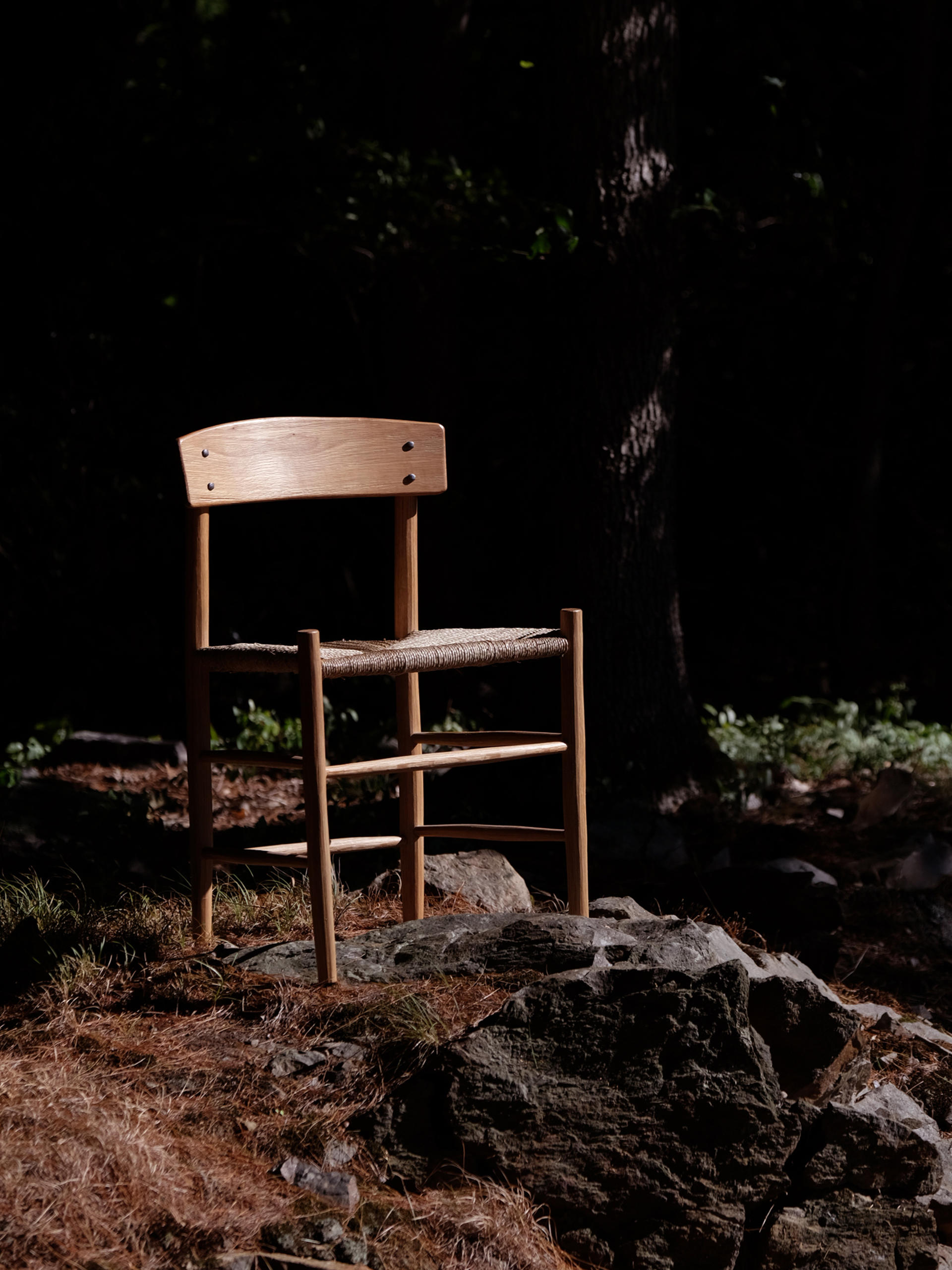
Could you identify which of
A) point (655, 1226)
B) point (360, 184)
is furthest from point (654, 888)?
point (360, 184)

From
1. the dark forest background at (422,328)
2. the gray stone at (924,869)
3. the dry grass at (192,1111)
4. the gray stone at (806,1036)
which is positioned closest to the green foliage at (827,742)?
the dark forest background at (422,328)

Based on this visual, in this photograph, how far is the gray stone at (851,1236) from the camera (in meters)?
2.05

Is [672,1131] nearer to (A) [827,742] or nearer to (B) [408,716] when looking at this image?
(B) [408,716]

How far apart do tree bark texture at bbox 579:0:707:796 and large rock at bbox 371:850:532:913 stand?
145 cm

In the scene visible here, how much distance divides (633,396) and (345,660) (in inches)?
107

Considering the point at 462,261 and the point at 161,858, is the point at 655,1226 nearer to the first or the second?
the point at 161,858

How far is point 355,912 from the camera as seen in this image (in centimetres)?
309

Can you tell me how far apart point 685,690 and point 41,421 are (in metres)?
3.10

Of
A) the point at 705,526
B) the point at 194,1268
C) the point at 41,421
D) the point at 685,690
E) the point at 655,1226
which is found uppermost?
the point at 41,421

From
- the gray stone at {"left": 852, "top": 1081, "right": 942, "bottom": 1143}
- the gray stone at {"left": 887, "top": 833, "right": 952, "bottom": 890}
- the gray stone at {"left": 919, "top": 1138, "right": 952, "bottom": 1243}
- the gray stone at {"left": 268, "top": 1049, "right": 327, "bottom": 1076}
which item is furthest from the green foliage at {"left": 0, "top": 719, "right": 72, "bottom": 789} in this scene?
the gray stone at {"left": 919, "top": 1138, "right": 952, "bottom": 1243}

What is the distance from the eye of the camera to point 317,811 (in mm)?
2369

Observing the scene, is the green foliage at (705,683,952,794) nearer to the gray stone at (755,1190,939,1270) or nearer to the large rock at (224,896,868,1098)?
the large rock at (224,896,868,1098)

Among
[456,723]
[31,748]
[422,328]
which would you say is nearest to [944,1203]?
[456,723]

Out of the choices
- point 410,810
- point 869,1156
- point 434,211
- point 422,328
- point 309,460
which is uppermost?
point 434,211
